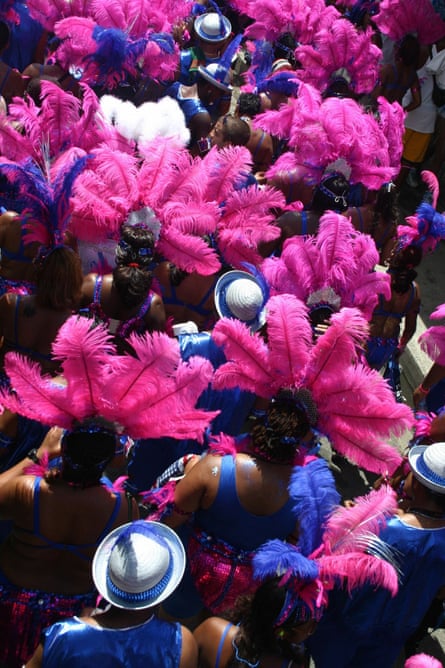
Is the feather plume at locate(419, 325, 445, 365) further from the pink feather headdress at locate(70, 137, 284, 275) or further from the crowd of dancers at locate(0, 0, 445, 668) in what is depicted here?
the pink feather headdress at locate(70, 137, 284, 275)

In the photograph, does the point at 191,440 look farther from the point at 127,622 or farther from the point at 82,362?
the point at 127,622

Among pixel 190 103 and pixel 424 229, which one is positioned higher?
pixel 424 229

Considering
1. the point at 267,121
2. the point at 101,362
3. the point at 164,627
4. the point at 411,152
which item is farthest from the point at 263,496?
the point at 411,152

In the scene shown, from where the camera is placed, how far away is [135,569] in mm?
2047

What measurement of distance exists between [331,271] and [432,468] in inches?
49.8

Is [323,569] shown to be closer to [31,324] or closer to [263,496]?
[263,496]

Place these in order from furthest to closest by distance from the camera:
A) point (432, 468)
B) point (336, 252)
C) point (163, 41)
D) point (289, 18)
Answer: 1. point (289, 18)
2. point (163, 41)
3. point (336, 252)
4. point (432, 468)

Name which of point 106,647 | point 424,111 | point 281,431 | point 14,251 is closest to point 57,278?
point 14,251

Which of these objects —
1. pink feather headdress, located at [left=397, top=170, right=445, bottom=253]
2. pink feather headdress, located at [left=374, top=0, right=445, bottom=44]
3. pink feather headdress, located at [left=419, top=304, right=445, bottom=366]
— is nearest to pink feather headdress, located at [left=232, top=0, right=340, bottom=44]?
pink feather headdress, located at [left=374, top=0, right=445, bottom=44]

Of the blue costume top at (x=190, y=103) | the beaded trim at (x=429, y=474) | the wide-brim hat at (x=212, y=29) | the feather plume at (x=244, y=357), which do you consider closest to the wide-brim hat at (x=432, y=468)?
the beaded trim at (x=429, y=474)

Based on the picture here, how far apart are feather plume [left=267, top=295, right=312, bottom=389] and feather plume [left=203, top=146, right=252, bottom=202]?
137cm

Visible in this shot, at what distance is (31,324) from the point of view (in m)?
3.12

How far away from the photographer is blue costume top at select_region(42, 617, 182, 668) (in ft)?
6.74

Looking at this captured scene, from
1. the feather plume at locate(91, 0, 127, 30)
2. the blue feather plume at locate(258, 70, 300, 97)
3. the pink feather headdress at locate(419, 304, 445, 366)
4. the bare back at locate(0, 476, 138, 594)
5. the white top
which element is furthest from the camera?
the white top
